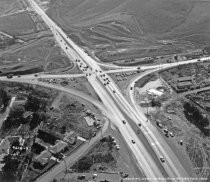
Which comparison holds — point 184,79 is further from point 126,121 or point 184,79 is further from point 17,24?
point 17,24

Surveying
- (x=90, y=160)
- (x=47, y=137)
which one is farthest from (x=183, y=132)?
(x=47, y=137)

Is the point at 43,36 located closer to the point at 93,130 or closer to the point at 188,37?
the point at 188,37

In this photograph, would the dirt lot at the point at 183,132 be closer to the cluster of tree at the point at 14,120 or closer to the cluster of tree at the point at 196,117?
the cluster of tree at the point at 196,117

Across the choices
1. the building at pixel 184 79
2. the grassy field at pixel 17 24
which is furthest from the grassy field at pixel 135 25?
the building at pixel 184 79

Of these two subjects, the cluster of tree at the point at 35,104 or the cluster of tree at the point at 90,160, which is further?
the cluster of tree at the point at 35,104

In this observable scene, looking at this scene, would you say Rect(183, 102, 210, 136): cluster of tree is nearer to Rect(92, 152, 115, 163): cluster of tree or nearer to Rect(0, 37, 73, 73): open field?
Rect(92, 152, 115, 163): cluster of tree

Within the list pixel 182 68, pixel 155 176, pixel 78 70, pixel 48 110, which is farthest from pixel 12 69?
pixel 155 176
